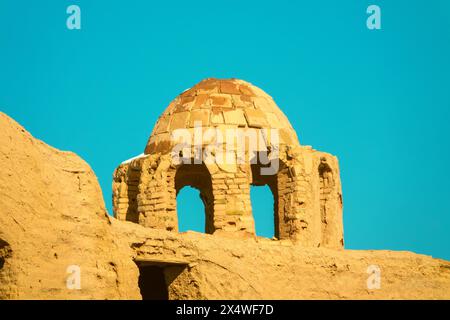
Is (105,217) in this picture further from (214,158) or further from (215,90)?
(215,90)

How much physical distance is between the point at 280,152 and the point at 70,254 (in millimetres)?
7974

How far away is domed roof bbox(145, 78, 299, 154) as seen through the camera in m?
21.3

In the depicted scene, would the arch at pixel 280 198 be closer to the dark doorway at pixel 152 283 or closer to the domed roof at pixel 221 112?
the domed roof at pixel 221 112

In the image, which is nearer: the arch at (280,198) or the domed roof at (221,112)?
the arch at (280,198)

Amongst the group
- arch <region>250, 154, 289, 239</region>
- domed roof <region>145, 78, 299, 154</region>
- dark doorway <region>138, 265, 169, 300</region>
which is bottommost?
dark doorway <region>138, 265, 169, 300</region>

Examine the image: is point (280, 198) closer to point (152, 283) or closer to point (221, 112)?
point (221, 112)

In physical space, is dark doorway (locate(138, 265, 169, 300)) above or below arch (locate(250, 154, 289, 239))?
below

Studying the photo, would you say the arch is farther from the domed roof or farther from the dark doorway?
the dark doorway

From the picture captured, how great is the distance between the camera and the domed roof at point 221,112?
21281 millimetres

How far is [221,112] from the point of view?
21375mm

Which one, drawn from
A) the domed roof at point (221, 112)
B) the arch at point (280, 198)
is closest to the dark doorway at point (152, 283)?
the arch at point (280, 198)

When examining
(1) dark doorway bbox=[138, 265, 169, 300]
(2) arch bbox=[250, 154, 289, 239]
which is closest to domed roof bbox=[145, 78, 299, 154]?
(2) arch bbox=[250, 154, 289, 239]

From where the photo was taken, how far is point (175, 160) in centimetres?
2073
